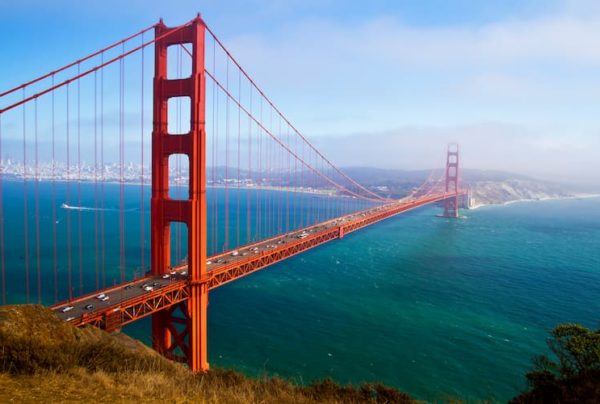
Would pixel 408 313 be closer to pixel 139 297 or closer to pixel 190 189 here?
pixel 190 189

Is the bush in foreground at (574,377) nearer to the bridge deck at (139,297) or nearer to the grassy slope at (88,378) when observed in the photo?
the grassy slope at (88,378)

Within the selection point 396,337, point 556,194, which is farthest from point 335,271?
point 556,194

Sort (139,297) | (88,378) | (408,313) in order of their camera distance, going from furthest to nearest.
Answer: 1. (408,313)
2. (139,297)
3. (88,378)

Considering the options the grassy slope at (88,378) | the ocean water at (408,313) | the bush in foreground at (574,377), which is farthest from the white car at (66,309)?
the bush in foreground at (574,377)

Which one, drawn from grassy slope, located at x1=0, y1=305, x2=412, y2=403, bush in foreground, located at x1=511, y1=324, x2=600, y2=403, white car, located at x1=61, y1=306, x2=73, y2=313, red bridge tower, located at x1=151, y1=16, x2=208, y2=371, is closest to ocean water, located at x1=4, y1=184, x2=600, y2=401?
red bridge tower, located at x1=151, y1=16, x2=208, y2=371

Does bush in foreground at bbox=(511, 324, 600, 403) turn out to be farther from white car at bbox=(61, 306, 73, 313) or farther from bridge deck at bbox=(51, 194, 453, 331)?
white car at bbox=(61, 306, 73, 313)

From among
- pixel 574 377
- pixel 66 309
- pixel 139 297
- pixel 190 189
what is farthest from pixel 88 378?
pixel 190 189
